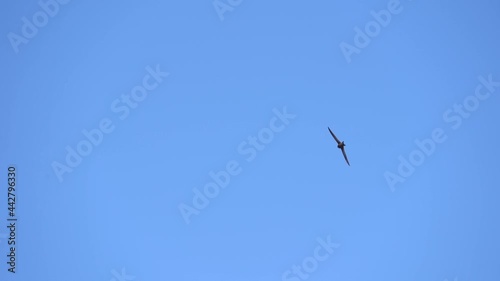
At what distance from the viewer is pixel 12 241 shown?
54.1 m

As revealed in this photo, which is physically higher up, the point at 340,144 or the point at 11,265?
the point at 11,265

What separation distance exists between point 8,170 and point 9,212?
5029 mm

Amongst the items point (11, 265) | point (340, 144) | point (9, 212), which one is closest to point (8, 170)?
point (9, 212)

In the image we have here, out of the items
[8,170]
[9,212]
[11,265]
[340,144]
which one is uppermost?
[8,170]

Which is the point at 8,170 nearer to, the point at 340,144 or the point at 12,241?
the point at 12,241

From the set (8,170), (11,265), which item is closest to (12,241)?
(11,265)

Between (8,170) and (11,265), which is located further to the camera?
(8,170)

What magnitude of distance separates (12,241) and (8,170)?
25.7 ft

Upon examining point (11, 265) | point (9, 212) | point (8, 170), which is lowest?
point (11, 265)

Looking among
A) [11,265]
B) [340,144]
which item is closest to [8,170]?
[11,265]

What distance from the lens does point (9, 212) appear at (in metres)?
54.4

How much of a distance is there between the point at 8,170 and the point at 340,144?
117 ft

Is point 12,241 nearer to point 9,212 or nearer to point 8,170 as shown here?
point 9,212

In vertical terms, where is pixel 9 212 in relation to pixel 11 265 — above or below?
above
